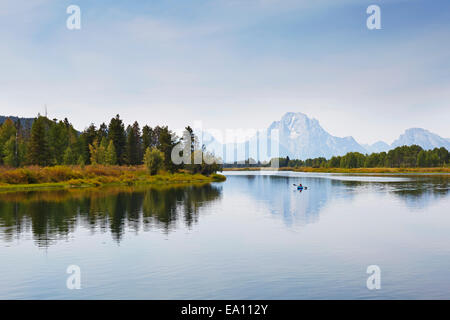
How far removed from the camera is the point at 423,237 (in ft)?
102

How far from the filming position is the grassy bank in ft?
260

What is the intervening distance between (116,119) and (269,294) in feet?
463

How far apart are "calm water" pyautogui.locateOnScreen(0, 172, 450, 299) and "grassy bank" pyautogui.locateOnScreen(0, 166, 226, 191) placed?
3785cm

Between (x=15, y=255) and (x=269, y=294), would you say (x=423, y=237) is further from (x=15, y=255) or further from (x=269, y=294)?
(x=15, y=255)

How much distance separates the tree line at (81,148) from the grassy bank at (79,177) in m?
5.75

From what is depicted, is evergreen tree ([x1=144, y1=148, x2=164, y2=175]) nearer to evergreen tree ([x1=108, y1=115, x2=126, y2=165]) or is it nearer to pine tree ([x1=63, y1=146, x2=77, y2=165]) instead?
pine tree ([x1=63, y1=146, x2=77, y2=165])

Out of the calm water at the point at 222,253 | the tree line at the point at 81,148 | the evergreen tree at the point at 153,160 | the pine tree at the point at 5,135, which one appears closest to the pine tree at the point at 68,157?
the tree line at the point at 81,148

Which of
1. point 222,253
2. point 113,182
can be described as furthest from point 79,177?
point 222,253

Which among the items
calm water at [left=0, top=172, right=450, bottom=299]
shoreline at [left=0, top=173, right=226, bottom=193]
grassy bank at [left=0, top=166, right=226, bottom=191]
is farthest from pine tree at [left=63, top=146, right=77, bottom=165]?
calm water at [left=0, top=172, right=450, bottom=299]

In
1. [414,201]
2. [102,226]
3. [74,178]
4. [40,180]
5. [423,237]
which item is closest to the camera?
[423,237]

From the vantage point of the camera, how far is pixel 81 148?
463ft

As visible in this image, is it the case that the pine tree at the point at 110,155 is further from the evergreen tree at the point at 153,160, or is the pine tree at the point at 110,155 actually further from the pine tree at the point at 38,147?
the pine tree at the point at 38,147

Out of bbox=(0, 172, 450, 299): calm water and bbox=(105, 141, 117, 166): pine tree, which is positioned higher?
bbox=(105, 141, 117, 166): pine tree
